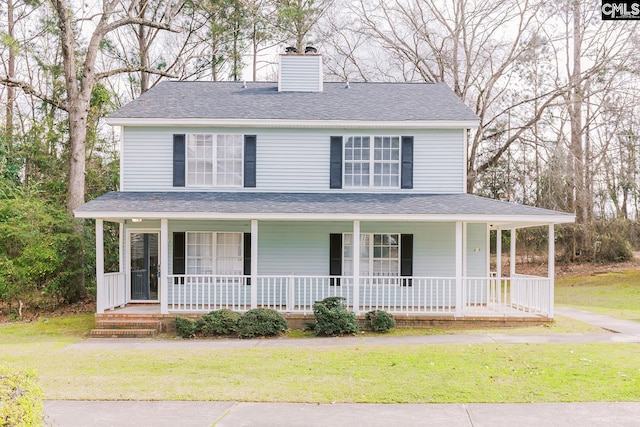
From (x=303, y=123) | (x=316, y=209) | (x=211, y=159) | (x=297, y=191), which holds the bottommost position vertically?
(x=316, y=209)

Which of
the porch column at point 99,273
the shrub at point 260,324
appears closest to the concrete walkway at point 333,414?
the shrub at point 260,324

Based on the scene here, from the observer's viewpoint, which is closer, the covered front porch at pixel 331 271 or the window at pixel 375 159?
the covered front porch at pixel 331 271

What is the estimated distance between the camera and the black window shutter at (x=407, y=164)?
17125 millimetres

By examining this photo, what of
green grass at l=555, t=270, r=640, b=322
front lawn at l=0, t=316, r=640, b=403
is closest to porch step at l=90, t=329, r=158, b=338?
front lawn at l=0, t=316, r=640, b=403

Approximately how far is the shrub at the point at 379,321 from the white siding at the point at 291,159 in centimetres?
407

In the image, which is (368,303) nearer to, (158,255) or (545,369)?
(158,255)

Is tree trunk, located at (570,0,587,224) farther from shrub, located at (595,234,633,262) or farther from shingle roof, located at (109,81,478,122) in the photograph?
shingle roof, located at (109,81,478,122)

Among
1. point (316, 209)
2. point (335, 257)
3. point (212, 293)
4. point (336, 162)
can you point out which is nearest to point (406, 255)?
point (335, 257)

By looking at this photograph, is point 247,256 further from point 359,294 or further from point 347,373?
point 347,373

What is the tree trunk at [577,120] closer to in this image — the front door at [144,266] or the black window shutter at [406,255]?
the black window shutter at [406,255]

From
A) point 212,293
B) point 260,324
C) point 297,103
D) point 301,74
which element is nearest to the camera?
point 260,324

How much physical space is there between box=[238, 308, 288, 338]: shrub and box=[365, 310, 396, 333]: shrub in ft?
6.83

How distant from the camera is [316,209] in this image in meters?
15.4

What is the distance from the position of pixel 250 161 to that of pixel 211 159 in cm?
113
